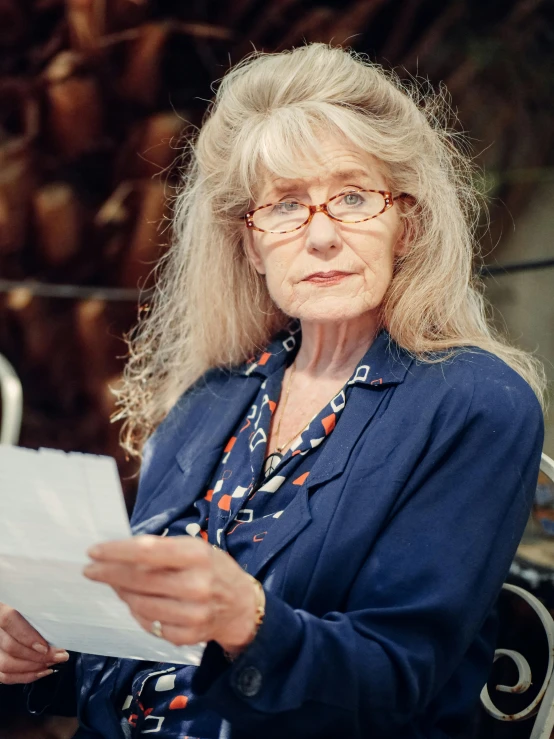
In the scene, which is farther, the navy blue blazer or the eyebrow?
the eyebrow

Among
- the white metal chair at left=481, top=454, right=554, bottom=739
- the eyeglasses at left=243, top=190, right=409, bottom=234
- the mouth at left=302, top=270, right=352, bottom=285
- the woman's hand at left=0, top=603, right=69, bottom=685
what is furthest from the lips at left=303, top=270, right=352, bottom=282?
the woman's hand at left=0, top=603, right=69, bottom=685

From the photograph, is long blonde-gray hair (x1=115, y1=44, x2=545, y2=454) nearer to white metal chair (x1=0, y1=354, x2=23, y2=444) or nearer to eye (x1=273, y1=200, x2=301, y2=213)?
eye (x1=273, y1=200, x2=301, y2=213)

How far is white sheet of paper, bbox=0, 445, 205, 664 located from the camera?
109cm

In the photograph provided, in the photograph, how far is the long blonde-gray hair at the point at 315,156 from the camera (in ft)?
5.73

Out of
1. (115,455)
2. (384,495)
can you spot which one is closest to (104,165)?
(115,455)

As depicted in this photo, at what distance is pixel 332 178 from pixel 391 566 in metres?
0.77

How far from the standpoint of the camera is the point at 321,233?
1.72 meters

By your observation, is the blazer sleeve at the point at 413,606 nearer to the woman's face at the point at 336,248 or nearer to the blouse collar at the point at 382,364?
the blouse collar at the point at 382,364

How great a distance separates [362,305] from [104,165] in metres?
1.83

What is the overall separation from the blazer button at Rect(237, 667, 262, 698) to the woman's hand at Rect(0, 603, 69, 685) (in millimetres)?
521

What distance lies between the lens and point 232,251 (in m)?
2.12

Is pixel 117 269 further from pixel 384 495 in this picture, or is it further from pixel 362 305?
pixel 384 495

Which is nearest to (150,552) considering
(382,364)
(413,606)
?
(413,606)

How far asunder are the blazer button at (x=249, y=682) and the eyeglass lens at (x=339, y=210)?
895 millimetres
